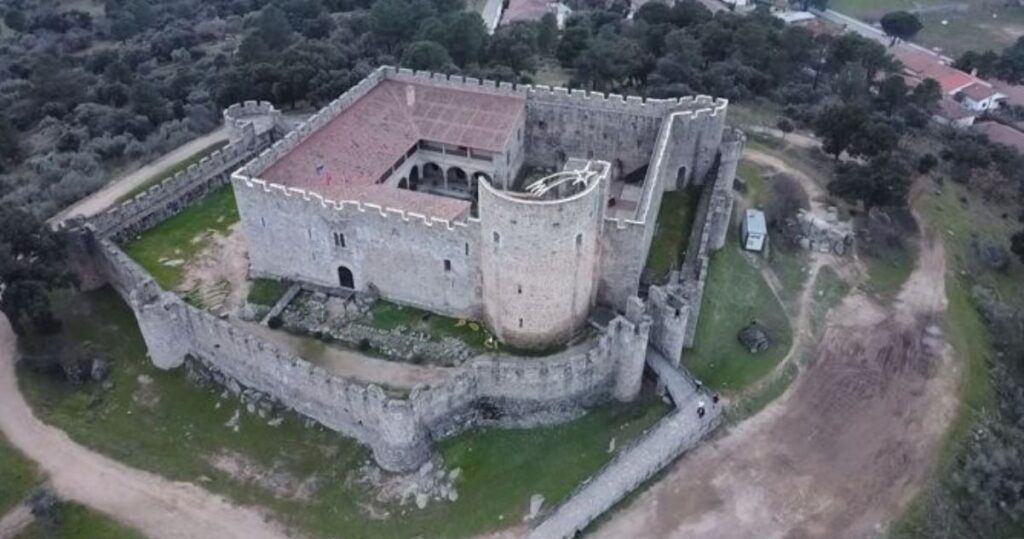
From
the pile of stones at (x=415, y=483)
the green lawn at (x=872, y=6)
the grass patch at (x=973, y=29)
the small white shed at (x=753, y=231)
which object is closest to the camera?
the pile of stones at (x=415, y=483)

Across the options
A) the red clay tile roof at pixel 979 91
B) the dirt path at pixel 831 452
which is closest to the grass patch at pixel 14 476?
the dirt path at pixel 831 452

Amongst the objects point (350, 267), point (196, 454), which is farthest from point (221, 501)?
point (350, 267)

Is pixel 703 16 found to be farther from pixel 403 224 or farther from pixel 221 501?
pixel 221 501

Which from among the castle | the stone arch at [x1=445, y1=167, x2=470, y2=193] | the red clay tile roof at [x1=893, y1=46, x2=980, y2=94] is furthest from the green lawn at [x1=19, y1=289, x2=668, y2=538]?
the red clay tile roof at [x1=893, y1=46, x2=980, y2=94]

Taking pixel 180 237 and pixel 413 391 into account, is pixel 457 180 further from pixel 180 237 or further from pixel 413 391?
pixel 413 391

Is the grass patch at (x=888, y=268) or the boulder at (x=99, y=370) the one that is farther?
the grass patch at (x=888, y=268)

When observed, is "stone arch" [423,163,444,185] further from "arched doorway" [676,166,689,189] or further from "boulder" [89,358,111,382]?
"boulder" [89,358,111,382]

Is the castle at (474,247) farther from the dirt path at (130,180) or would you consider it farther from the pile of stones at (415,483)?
the dirt path at (130,180)
